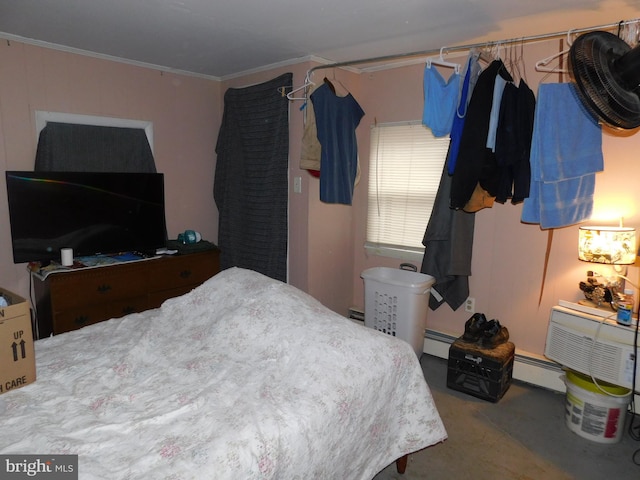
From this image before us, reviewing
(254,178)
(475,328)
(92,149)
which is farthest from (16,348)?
(475,328)

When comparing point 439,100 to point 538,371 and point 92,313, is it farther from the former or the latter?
point 92,313

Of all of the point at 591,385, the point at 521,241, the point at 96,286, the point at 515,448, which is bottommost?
the point at 515,448

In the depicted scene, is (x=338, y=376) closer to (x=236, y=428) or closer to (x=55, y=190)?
(x=236, y=428)

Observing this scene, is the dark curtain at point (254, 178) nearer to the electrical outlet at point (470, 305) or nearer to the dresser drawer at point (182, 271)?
the dresser drawer at point (182, 271)

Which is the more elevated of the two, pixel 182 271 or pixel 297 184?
pixel 297 184

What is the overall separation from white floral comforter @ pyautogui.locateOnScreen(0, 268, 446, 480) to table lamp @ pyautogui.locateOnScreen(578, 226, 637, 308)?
1289 millimetres

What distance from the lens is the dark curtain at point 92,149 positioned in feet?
9.45

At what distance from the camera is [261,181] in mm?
3449

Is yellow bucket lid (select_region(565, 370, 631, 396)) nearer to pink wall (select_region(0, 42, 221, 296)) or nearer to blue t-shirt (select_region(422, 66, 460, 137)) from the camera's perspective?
blue t-shirt (select_region(422, 66, 460, 137))

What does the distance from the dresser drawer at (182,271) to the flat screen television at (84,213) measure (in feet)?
0.67

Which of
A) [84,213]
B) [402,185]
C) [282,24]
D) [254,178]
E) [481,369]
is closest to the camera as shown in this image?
[282,24]

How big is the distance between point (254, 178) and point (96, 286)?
4.73 ft

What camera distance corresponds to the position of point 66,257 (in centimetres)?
278

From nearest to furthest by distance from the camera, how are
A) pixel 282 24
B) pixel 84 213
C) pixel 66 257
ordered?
pixel 282 24 → pixel 66 257 → pixel 84 213
